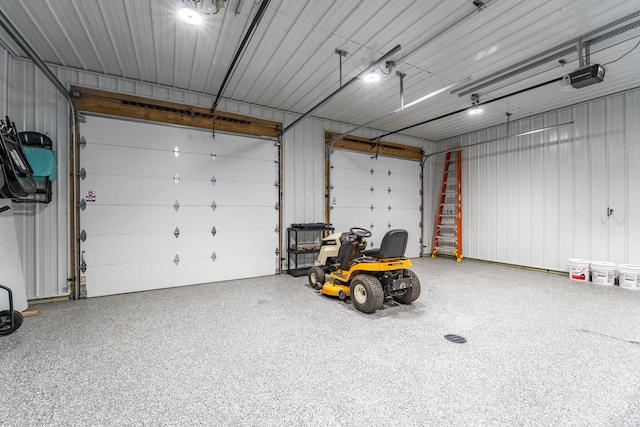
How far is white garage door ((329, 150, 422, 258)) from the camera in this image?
6.80 m

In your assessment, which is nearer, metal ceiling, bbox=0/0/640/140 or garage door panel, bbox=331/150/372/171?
metal ceiling, bbox=0/0/640/140

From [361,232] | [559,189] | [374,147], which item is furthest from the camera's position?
[374,147]

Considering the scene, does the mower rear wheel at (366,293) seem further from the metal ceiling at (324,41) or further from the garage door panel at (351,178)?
the garage door panel at (351,178)

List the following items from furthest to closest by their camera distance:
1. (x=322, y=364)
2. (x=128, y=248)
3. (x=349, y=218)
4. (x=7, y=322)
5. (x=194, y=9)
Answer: (x=349, y=218) < (x=128, y=248) < (x=7, y=322) < (x=194, y=9) < (x=322, y=364)

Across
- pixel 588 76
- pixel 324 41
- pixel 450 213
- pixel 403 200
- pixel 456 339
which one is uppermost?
pixel 324 41

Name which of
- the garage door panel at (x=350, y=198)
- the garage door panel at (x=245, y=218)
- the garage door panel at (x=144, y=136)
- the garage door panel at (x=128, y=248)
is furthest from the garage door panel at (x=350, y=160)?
the garage door panel at (x=128, y=248)

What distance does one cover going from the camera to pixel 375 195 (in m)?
7.41

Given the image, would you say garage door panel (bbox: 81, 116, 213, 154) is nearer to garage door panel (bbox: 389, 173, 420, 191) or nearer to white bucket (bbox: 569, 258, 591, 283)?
garage door panel (bbox: 389, 173, 420, 191)

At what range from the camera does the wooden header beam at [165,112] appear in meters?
4.37

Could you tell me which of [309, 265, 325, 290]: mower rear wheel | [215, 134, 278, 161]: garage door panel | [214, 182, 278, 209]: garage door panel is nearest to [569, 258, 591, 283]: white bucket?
[309, 265, 325, 290]: mower rear wheel

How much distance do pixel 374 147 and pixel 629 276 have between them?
553cm

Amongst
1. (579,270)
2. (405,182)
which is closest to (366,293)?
(579,270)

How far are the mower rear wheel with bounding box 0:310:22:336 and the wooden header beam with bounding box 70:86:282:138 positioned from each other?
3.06 m

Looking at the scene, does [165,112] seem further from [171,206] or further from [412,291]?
[412,291]
